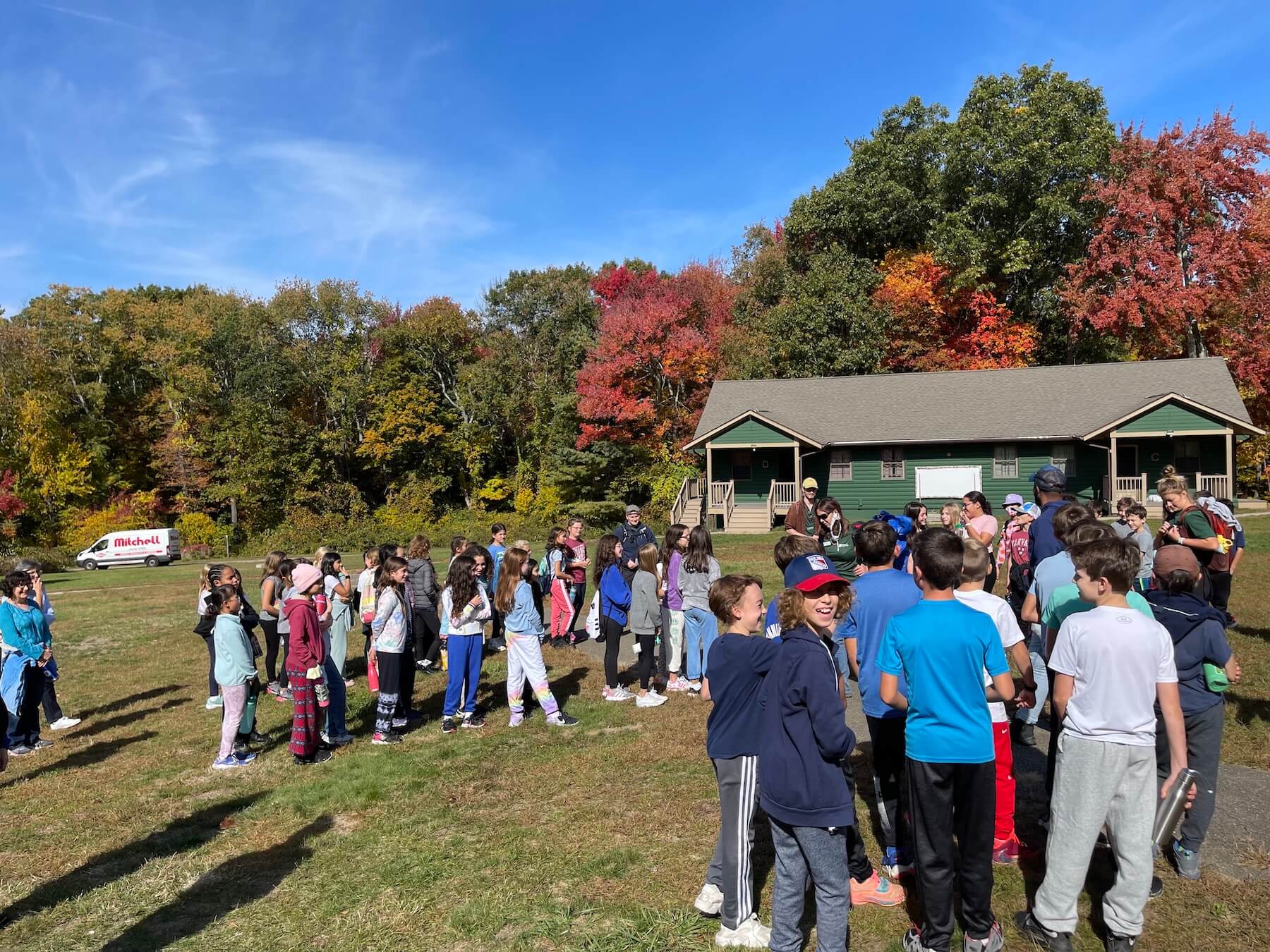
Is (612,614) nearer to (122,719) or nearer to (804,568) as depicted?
(804,568)

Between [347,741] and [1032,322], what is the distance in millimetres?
35336

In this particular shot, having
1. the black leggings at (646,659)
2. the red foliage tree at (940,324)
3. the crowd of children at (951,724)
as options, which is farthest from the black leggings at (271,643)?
the red foliage tree at (940,324)

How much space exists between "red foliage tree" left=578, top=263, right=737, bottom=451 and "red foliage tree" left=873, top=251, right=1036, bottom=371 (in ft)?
25.5

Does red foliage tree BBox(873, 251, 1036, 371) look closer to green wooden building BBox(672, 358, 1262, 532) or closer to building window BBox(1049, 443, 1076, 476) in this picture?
green wooden building BBox(672, 358, 1262, 532)

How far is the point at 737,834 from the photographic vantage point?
4.24 m

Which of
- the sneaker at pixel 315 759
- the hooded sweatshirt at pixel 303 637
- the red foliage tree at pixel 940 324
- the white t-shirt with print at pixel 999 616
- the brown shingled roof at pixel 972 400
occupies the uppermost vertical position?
the red foliage tree at pixel 940 324

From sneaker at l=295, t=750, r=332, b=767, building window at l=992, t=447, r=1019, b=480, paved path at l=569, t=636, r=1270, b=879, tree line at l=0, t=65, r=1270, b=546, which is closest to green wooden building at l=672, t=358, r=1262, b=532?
building window at l=992, t=447, r=1019, b=480

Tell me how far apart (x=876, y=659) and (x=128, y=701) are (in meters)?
9.56

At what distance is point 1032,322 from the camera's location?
3575 centimetres

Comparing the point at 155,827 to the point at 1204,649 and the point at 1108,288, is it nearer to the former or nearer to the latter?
the point at 1204,649

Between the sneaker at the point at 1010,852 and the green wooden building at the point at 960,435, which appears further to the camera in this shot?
the green wooden building at the point at 960,435

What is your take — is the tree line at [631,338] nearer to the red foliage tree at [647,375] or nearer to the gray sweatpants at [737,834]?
the red foliage tree at [647,375]

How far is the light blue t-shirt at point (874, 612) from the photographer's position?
15.2 feet

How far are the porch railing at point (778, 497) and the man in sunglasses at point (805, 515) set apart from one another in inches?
770
